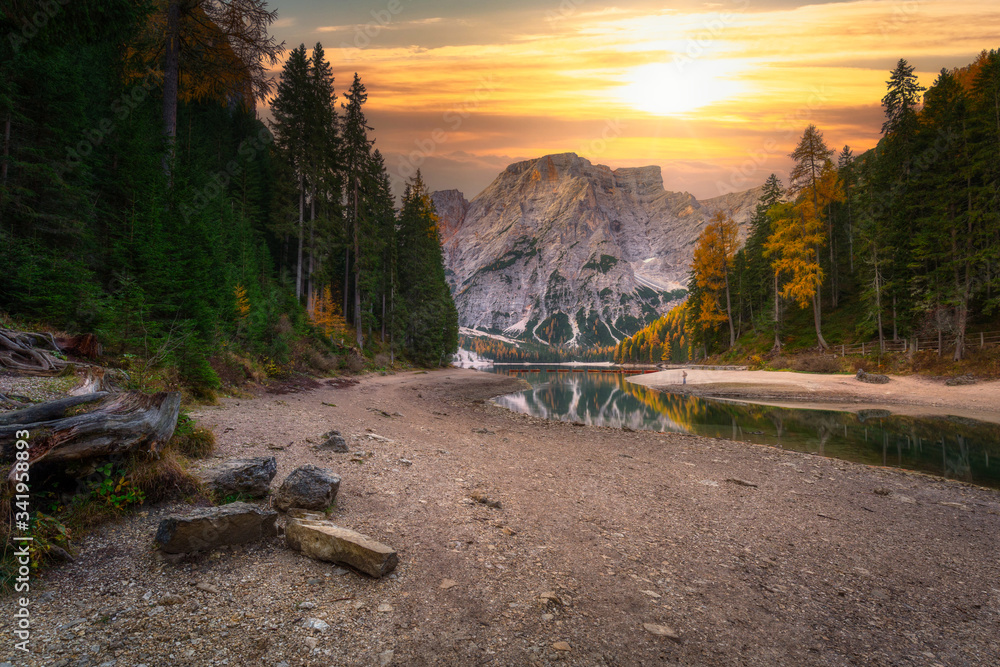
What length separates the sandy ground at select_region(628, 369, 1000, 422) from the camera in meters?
21.6

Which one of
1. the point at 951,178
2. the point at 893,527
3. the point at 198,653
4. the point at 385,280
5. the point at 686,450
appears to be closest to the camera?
the point at 198,653

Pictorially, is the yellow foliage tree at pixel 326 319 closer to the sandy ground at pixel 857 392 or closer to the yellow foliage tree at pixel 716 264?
the sandy ground at pixel 857 392

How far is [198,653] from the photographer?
9.68ft

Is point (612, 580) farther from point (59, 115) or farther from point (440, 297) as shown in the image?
point (440, 297)

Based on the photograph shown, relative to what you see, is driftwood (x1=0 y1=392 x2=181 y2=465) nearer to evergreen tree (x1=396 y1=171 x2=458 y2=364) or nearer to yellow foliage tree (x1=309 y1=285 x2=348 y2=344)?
yellow foliage tree (x1=309 y1=285 x2=348 y2=344)

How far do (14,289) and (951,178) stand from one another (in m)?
47.5

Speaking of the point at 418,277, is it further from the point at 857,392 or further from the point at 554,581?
the point at 554,581

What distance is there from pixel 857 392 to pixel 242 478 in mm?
34816

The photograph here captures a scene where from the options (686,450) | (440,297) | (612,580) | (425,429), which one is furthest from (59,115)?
(440,297)

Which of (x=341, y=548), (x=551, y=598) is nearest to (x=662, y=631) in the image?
(x=551, y=598)

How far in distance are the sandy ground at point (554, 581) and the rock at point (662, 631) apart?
0.09ft

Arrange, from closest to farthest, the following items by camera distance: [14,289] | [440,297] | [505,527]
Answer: [505,527], [14,289], [440,297]

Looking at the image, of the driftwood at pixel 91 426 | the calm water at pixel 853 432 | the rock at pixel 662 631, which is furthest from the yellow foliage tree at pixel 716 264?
the driftwood at pixel 91 426

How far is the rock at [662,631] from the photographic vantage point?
3954 millimetres
